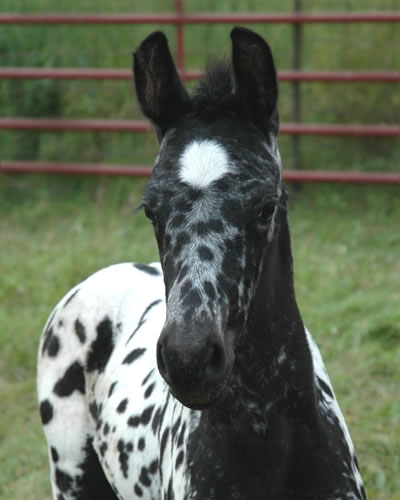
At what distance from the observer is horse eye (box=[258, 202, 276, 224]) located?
7.25ft

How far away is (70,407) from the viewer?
10.9ft

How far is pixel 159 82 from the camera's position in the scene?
244 centimetres

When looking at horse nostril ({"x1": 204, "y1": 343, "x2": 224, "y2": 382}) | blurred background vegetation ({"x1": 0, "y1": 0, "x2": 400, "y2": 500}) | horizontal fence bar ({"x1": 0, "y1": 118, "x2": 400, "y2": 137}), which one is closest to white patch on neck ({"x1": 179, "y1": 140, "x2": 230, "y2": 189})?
horse nostril ({"x1": 204, "y1": 343, "x2": 224, "y2": 382})

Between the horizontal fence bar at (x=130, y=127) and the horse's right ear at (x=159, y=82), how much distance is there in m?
5.01

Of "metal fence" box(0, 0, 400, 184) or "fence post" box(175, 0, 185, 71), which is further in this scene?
"fence post" box(175, 0, 185, 71)

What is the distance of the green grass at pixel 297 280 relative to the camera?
4.38 metres

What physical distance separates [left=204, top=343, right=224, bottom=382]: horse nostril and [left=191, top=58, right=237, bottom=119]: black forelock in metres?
0.69

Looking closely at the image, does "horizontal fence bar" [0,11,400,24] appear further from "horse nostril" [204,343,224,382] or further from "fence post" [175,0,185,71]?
"horse nostril" [204,343,224,382]

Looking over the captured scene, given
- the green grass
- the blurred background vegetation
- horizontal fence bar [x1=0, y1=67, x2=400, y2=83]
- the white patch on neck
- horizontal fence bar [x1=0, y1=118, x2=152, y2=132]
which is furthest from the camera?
horizontal fence bar [x1=0, y1=118, x2=152, y2=132]

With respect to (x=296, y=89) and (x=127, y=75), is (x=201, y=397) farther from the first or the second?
(x=127, y=75)

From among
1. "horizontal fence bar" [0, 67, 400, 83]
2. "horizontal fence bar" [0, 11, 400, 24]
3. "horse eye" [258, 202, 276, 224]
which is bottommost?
"horizontal fence bar" [0, 67, 400, 83]

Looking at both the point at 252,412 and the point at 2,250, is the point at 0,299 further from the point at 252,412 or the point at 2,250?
the point at 252,412

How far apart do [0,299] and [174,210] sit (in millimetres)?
4135

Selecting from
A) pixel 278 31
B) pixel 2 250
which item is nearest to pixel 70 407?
pixel 2 250
